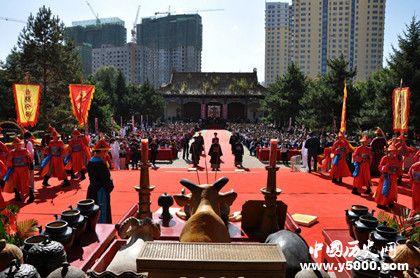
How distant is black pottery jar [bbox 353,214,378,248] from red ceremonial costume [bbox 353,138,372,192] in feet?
15.1

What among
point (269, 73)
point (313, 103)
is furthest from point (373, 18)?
point (313, 103)

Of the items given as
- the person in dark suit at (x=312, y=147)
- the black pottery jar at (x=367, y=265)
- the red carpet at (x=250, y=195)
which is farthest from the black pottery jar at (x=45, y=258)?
the person in dark suit at (x=312, y=147)

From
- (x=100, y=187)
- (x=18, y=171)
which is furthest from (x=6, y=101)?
(x=100, y=187)

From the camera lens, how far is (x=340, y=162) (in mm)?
9852

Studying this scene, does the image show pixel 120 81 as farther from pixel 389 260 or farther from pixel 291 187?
pixel 389 260

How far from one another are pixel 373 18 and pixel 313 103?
78297mm

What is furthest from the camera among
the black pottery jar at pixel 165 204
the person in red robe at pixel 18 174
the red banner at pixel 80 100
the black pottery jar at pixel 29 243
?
the red banner at pixel 80 100

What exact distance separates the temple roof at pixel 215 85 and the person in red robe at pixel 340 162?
38.7 metres

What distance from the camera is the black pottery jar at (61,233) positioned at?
3.69m

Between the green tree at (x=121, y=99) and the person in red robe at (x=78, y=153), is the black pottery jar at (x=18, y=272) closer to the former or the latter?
the person in red robe at (x=78, y=153)

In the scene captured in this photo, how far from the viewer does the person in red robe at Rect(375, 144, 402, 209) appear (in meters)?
7.41

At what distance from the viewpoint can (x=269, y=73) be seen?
4350 inches

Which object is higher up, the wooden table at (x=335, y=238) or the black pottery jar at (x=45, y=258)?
the black pottery jar at (x=45, y=258)

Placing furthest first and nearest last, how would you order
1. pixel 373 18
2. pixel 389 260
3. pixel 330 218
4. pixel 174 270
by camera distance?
pixel 373 18 → pixel 330 218 → pixel 389 260 → pixel 174 270
